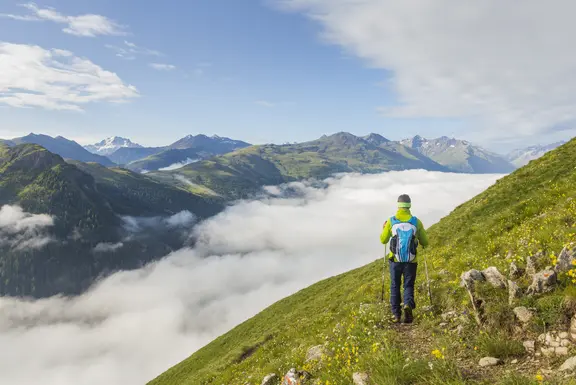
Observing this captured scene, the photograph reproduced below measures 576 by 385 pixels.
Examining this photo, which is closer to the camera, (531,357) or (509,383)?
(509,383)

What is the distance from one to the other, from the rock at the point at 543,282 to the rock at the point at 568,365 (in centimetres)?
245

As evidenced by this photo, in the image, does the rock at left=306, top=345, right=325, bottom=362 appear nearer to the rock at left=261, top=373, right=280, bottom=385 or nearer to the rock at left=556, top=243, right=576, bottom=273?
the rock at left=261, top=373, right=280, bottom=385

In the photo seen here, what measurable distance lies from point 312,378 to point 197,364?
54.0m

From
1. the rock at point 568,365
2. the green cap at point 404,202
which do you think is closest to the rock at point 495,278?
the green cap at point 404,202

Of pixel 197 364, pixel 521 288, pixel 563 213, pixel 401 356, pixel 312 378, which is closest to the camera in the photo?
pixel 401 356

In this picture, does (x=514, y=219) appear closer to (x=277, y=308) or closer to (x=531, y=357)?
(x=531, y=357)

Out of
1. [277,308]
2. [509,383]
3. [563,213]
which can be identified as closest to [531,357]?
[509,383]

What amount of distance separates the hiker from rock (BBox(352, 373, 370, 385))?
143 inches

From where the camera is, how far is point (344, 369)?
945cm

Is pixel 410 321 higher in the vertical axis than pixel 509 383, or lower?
lower

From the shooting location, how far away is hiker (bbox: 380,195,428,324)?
11.1 metres

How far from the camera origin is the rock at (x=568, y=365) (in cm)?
603

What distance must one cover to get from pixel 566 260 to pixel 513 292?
1.49 meters

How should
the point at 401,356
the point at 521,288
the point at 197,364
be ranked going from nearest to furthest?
the point at 401,356 < the point at 521,288 < the point at 197,364
